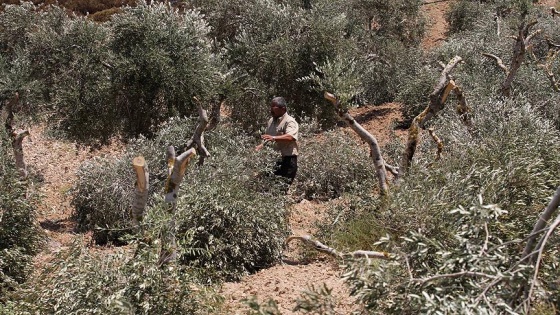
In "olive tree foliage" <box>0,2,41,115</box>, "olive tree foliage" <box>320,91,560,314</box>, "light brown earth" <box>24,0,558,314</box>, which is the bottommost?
"light brown earth" <box>24,0,558,314</box>

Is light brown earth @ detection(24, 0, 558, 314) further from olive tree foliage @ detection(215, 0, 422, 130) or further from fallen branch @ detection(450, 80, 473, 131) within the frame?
fallen branch @ detection(450, 80, 473, 131)

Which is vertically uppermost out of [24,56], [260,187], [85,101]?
[24,56]

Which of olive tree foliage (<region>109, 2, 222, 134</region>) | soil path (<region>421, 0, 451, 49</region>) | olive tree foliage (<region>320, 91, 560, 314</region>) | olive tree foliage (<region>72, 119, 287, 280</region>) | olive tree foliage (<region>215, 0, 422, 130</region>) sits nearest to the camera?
olive tree foliage (<region>320, 91, 560, 314</region>)

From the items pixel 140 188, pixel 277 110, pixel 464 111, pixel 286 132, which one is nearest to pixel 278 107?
pixel 277 110

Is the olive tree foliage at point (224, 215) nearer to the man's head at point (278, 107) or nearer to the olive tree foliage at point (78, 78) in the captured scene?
the man's head at point (278, 107)

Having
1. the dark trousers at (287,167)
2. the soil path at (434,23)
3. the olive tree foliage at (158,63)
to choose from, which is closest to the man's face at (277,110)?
the dark trousers at (287,167)

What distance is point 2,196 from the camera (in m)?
6.55

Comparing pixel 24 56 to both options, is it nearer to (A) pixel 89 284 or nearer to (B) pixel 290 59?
(B) pixel 290 59

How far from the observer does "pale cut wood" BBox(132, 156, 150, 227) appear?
4.87m

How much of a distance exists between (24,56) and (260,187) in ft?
23.6

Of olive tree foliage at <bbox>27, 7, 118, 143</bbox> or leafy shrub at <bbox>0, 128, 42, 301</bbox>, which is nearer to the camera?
leafy shrub at <bbox>0, 128, 42, 301</bbox>

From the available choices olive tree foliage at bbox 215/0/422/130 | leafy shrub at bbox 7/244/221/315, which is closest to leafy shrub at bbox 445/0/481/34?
olive tree foliage at bbox 215/0/422/130

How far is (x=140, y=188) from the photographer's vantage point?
5004 mm

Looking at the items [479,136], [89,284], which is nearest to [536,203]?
[479,136]
